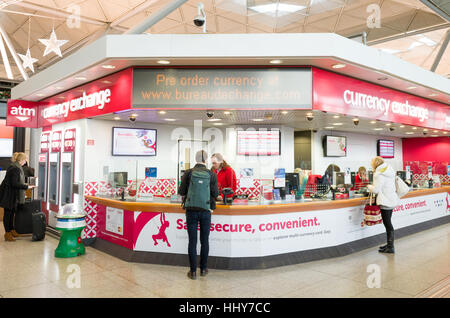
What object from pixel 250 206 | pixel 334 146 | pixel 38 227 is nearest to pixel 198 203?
pixel 250 206

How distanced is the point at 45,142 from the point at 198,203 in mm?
5461

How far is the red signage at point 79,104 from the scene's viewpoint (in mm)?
4660

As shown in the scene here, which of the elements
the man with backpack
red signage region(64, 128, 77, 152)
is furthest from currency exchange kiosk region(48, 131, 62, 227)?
the man with backpack

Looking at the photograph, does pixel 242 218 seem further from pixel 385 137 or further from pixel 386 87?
pixel 385 137

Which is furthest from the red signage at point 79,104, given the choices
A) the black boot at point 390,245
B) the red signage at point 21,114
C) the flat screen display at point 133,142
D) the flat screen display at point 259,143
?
the black boot at point 390,245

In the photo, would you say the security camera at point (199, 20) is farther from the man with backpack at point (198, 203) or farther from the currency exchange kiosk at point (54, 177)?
the currency exchange kiosk at point (54, 177)

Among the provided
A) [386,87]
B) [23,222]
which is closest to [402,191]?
[386,87]

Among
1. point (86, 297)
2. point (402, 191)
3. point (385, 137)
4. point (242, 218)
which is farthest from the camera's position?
point (385, 137)

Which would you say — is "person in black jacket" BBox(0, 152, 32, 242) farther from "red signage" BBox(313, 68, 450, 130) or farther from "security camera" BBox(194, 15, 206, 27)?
"red signage" BBox(313, 68, 450, 130)

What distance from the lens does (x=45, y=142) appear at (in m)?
7.36

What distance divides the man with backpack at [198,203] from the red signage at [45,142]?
4.98 m

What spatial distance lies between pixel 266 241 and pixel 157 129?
3.89m

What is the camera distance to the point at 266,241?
4223 mm

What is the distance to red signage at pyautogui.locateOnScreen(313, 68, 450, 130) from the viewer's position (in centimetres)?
455
